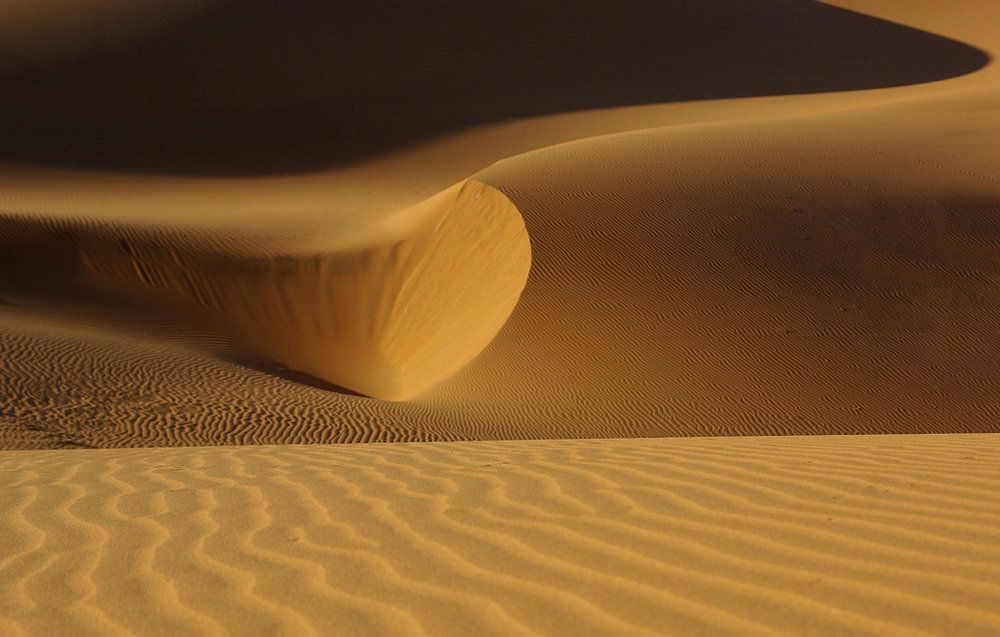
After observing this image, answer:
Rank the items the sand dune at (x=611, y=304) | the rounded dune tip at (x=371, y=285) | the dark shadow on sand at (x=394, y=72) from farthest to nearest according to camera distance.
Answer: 1. the dark shadow on sand at (x=394, y=72)
2. the rounded dune tip at (x=371, y=285)
3. the sand dune at (x=611, y=304)

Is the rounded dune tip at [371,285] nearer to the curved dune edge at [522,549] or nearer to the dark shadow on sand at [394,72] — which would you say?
the curved dune edge at [522,549]

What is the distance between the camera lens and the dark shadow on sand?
30859 millimetres

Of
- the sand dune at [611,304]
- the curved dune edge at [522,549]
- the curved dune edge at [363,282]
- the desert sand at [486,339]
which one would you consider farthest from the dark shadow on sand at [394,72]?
the curved dune edge at [522,549]

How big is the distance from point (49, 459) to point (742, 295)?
30.7 ft

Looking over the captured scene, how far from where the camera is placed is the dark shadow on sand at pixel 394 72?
30859 mm

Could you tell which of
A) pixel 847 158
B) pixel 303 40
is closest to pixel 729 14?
pixel 303 40

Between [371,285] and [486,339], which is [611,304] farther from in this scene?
[371,285]

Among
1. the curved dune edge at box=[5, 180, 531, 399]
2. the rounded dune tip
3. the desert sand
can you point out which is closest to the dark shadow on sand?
the desert sand

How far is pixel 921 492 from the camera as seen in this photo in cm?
388

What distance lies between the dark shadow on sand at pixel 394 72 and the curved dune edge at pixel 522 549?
85.0ft

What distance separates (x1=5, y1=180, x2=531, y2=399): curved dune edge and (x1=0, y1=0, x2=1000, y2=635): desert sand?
0.08m

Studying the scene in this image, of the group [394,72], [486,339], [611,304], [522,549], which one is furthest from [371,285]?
[394,72]

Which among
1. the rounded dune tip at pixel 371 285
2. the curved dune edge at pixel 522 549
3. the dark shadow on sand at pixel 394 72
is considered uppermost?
the dark shadow on sand at pixel 394 72

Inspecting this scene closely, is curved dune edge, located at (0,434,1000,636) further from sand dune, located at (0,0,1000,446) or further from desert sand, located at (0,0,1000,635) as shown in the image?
sand dune, located at (0,0,1000,446)
